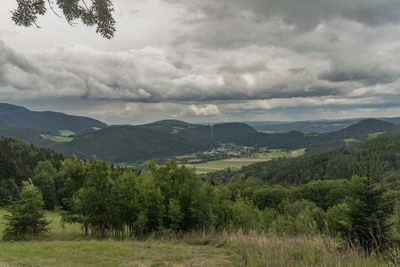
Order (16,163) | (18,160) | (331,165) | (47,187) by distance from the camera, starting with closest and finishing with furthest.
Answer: (47,187), (16,163), (18,160), (331,165)

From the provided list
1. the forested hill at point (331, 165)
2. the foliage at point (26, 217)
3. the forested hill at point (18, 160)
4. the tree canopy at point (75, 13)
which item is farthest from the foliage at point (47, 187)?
the forested hill at point (331, 165)

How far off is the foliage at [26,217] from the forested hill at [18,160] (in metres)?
54.6

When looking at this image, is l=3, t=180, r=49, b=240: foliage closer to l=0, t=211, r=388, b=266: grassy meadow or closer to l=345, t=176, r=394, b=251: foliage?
l=0, t=211, r=388, b=266: grassy meadow

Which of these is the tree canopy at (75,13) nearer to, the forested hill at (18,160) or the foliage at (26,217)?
the foliage at (26,217)

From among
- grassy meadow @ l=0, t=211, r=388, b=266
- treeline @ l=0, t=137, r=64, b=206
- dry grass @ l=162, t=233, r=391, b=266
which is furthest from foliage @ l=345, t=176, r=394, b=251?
treeline @ l=0, t=137, r=64, b=206

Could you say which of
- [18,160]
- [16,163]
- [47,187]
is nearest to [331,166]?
[47,187]

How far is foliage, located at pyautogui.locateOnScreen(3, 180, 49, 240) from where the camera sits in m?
20.0

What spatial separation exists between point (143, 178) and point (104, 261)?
45.6ft

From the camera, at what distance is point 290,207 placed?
62750 millimetres

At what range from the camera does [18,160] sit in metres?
85.6

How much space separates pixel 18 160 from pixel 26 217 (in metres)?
85.5

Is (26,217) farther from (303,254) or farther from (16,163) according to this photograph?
(16,163)

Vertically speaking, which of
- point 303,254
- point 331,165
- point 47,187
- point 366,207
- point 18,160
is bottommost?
point 331,165

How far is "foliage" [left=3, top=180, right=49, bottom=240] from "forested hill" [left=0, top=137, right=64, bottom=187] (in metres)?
54.6
